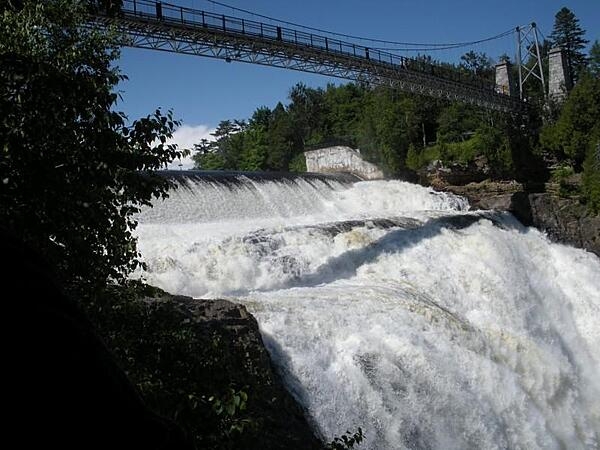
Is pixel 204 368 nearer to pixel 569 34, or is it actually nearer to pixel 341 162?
pixel 341 162

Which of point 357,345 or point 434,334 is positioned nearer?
point 357,345

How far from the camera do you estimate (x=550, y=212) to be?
21000 mm

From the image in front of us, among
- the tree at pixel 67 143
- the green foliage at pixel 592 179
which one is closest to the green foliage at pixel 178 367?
the tree at pixel 67 143

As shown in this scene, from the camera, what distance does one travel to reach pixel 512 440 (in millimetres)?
8367

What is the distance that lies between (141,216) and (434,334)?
8094mm

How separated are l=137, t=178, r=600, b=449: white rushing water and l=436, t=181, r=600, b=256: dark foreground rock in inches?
102

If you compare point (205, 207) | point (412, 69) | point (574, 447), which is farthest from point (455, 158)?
point (574, 447)

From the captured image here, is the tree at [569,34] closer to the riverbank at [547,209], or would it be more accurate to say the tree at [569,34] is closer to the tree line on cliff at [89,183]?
the riverbank at [547,209]

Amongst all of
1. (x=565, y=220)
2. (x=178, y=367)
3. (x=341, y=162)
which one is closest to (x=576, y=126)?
(x=565, y=220)

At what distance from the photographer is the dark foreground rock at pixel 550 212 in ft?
65.4

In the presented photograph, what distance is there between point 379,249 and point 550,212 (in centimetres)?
1110

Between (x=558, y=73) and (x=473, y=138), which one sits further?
(x=558, y=73)

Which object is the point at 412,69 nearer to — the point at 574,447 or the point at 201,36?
the point at 201,36

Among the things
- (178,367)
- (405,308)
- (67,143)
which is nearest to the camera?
(67,143)
